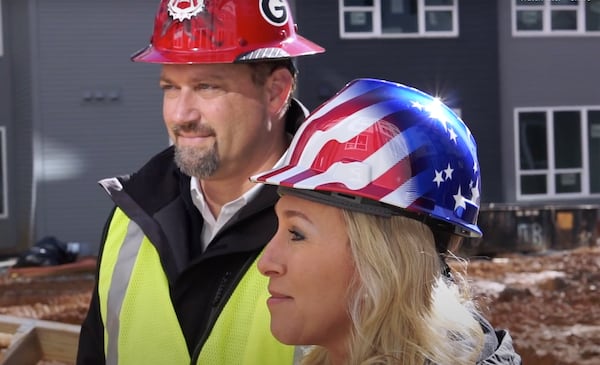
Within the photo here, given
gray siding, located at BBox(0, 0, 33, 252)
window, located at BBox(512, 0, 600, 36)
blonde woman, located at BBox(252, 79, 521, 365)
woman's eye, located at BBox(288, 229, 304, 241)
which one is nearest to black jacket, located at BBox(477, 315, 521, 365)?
blonde woman, located at BBox(252, 79, 521, 365)

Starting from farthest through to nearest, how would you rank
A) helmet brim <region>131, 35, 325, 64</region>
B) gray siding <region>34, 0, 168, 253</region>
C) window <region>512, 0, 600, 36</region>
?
window <region>512, 0, 600, 36</region>
gray siding <region>34, 0, 168, 253</region>
helmet brim <region>131, 35, 325, 64</region>

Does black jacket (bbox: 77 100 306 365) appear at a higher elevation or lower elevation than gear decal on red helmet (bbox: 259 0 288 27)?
lower

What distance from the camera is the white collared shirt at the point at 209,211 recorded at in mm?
2951

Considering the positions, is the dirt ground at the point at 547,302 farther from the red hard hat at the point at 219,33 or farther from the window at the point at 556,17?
the window at the point at 556,17

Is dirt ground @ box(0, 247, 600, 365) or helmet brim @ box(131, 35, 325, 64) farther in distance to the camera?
dirt ground @ box(0, 247, 600, 365)

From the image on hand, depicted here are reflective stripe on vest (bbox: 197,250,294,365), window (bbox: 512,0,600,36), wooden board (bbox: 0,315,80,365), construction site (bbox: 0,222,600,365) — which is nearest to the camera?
reflective stripe on vest (bbox: 197,250,294,365)

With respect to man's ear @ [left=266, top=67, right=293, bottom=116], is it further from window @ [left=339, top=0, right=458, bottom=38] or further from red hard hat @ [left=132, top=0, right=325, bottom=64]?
window @ [left=339, top=0, right=458, bottom=38]

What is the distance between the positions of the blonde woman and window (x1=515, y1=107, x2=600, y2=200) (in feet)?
66.3

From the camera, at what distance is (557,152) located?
74.2ft

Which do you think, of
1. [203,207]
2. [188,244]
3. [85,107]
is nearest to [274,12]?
[203,207]

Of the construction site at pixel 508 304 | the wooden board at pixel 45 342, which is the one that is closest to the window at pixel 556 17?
the construction site at pixel 508 304

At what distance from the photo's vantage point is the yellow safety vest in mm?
2656

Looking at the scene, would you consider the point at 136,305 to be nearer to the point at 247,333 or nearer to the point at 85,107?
the point at 247,333

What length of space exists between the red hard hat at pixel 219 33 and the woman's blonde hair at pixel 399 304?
1.07 m
